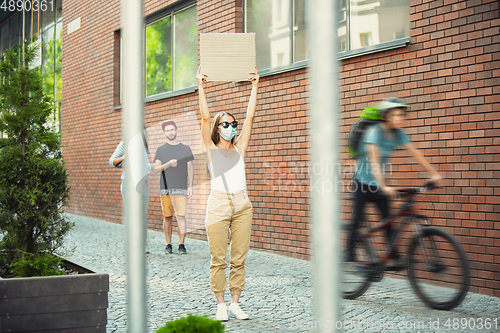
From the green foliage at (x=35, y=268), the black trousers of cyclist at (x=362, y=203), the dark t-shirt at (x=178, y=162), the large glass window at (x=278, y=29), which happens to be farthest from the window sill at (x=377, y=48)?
the green foliage at (x=35, y=268)

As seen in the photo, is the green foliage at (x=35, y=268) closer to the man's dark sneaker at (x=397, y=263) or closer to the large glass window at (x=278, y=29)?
the man's dark sneaker at (x=397, y=263)

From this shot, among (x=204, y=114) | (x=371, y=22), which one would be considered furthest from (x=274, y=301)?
(x=371, y=22)

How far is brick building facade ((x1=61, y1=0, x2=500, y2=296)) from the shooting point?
16.6 feet

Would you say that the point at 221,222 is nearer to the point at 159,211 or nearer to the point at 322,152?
the point at 322,152

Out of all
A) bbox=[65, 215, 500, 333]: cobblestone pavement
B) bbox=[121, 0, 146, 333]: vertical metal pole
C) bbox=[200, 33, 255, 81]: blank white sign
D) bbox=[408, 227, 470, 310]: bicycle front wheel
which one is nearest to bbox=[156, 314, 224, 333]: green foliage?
bbox=[121, 0, 146, 333]: vertical metal pole

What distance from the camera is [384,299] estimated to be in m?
5.00

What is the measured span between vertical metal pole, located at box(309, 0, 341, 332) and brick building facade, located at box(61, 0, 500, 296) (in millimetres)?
3803

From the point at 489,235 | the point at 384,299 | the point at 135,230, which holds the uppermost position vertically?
the point at 135,230

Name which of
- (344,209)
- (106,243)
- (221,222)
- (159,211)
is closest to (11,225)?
(221,222)

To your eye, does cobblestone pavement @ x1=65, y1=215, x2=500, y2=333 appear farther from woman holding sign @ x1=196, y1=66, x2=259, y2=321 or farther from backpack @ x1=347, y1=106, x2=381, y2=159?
backpack @ x1=347, y1=106, x2=381, y2=159

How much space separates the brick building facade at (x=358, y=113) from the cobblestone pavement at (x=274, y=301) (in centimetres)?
66

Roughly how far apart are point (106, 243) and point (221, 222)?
17.4 feet

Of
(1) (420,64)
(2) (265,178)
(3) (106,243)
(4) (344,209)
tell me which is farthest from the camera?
(3) (106,243)

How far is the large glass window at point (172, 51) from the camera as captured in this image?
985 centimetres
